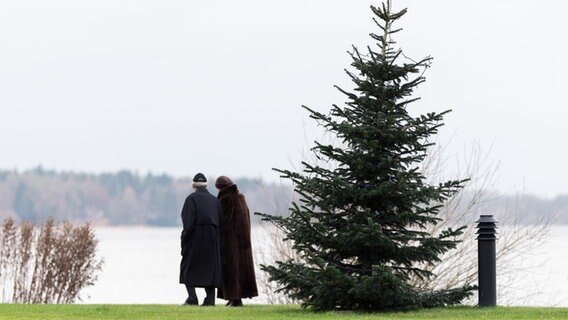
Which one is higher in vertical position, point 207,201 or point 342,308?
point 207,201

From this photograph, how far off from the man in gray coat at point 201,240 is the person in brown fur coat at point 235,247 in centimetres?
30

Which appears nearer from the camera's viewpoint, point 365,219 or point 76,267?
Result: point 365,219

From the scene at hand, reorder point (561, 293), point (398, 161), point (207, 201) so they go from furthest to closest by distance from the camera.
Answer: point (561, 293)
point (207, 201)
point (398, 161)

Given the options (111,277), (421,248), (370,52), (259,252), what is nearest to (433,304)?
(421,248)

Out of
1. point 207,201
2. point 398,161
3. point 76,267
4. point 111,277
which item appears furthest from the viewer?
point 111,277

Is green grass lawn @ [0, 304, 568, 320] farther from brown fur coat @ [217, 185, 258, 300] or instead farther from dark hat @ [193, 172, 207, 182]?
dark hat @ [193, 172, 207, 182]

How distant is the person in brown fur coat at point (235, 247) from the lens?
61.7ft

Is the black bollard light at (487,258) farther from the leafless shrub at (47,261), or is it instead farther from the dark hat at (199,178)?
the leafless shrub at (47,261)

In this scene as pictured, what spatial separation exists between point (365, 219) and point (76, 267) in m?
9.10

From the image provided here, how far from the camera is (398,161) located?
16.0 meters

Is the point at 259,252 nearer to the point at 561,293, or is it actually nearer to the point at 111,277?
the point at 561,293

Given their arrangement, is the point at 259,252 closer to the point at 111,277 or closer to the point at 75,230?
the point at 75,230

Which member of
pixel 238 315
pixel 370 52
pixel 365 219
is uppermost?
pixel 370 52

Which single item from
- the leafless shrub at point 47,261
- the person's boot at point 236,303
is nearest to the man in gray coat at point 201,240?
the person's boot at point 236,303
